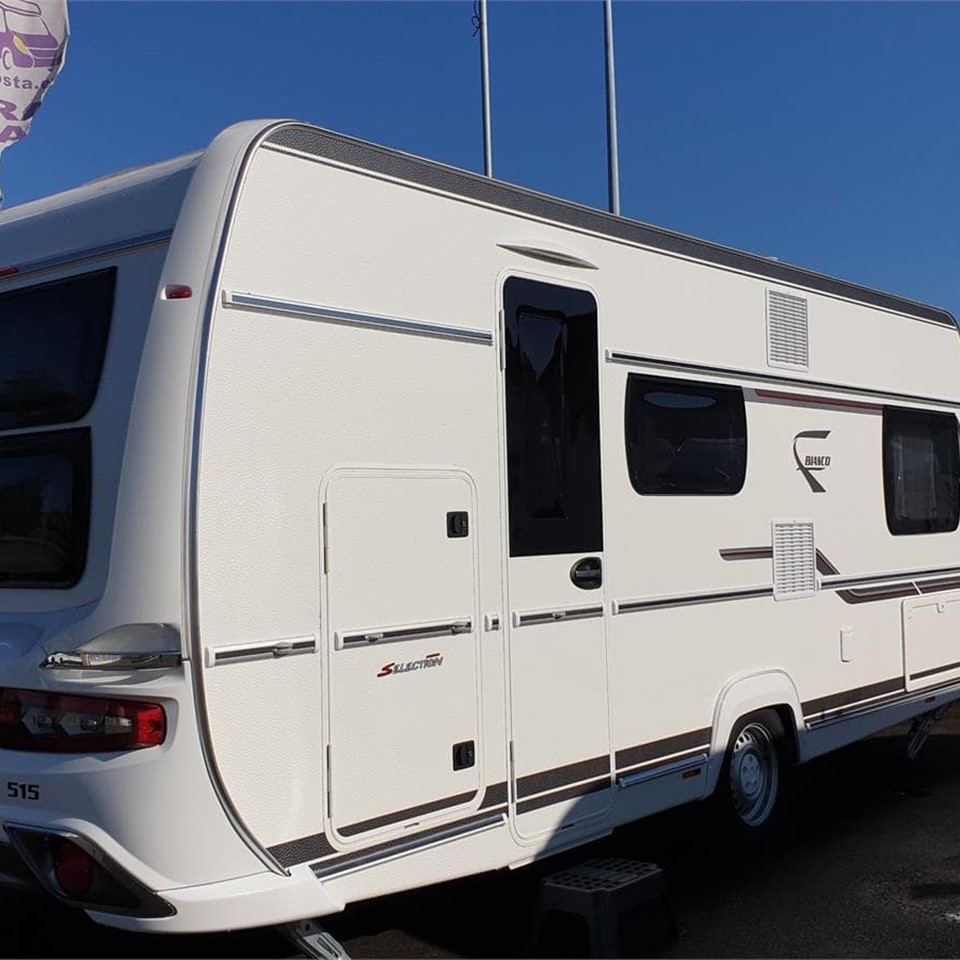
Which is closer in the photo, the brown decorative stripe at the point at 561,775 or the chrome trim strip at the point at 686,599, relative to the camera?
the brown decorative stripe at the point at 561,775

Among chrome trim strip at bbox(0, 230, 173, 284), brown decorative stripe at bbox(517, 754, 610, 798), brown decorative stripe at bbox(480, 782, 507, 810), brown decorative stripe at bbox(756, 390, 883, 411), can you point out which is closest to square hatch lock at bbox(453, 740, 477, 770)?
brown decorative stripe at bbox(480, 782, 507, 810)

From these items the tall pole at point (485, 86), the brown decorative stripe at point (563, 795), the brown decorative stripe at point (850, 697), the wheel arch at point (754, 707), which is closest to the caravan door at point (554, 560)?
the brown decorative stripe at point (563, 795)

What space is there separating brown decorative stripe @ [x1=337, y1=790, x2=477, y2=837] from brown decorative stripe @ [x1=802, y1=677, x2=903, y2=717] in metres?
2.54

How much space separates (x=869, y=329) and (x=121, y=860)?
519cm

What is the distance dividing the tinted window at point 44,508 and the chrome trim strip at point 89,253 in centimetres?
59

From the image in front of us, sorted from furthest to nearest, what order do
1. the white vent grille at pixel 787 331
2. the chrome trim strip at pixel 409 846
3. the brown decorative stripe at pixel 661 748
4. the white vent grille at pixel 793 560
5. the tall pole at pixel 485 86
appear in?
1. the tall pole at pixel 485 86
2. the white vent grille at pixel 787 331
3. the white vent grille at pixel 793 560
4. the brown decorative stripe at pixel 661 748
5. the chrome trim strip at pixel 409 846

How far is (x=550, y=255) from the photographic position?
16.0 feet

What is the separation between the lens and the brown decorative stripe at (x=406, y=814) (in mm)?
3932

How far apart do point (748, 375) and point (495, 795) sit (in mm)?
2572

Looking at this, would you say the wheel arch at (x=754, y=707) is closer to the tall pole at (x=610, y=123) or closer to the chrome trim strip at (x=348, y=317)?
the chrome trim strip at (x=348, y=317)

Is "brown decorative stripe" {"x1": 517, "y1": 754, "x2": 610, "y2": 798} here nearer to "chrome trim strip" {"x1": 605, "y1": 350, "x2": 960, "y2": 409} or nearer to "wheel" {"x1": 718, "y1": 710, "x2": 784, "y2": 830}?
"wheel" {"x1": 718, "y1": 710, "x2": 784, "y2": 830}

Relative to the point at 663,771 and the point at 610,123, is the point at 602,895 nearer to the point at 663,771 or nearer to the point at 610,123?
the point at 663,771

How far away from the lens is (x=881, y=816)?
6.69 metres

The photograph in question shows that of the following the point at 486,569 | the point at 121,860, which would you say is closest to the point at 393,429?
the point at 486,569
